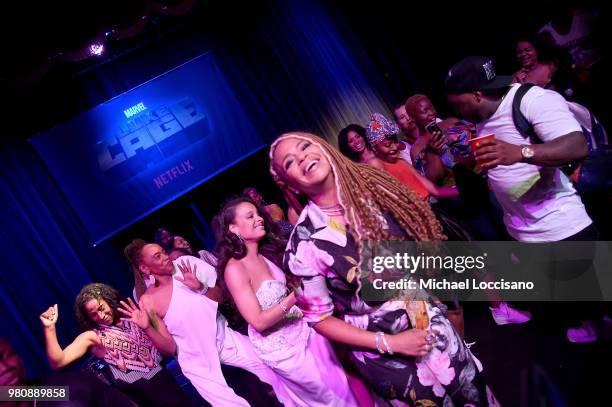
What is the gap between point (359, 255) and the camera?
1.68 meters

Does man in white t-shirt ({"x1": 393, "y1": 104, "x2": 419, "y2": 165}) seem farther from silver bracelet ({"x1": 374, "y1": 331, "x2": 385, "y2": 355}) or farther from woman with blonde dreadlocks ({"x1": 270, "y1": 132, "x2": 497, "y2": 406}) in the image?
silver bracelet ({"x1": 374, "y1": 331, "x2": 385, "y2": 355})

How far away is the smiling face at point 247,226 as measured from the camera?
2.79 metres

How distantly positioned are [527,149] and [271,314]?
61.2 inches

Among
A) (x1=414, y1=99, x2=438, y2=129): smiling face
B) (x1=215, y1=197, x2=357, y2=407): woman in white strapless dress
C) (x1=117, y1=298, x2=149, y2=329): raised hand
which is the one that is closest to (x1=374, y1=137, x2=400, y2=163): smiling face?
(x1=414, y1=99, x2=438, y2=129): smiling face

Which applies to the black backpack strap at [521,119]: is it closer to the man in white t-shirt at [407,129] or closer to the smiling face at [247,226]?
the smiling face at [247,226]

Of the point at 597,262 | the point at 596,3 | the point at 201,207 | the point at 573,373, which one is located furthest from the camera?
the point at 201,207

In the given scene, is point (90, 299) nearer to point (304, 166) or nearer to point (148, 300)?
point (148, 300)

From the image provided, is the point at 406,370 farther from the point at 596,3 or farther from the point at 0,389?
the point at 596,3

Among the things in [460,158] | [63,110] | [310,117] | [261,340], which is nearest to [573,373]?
[460,158]

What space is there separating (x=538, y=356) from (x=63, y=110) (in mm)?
5364

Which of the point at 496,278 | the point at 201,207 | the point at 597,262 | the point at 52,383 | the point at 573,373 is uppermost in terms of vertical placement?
the point at 201,207

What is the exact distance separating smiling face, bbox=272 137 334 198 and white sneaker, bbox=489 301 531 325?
243cm

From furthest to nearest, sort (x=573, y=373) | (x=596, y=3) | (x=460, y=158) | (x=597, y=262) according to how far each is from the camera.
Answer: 1. (x=596, y=3)
2. (x=460, y=158)
3. (x=573, y=373)
4. (x=597, y=262)

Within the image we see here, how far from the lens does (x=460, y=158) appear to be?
330cm
